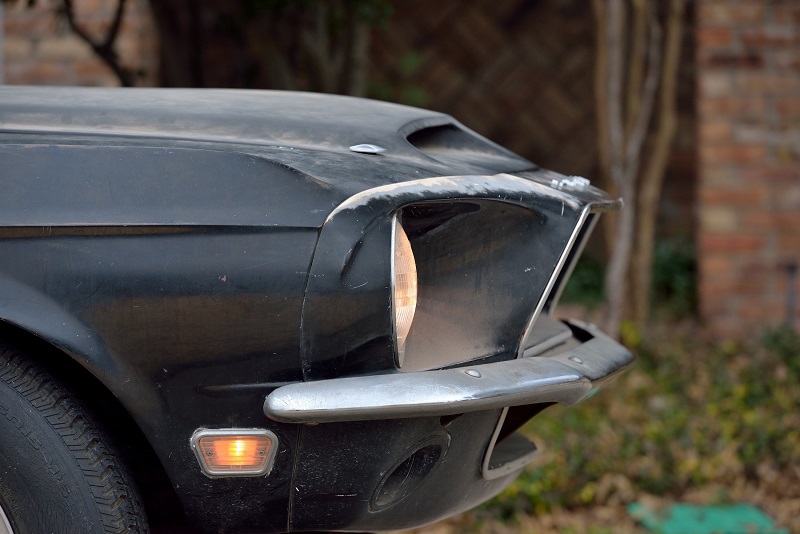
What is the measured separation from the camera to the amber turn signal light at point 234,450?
5.34 feet

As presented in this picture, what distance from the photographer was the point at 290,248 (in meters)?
1.60

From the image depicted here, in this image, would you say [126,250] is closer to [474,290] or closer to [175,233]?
[175,233]

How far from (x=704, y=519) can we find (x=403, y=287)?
206cm

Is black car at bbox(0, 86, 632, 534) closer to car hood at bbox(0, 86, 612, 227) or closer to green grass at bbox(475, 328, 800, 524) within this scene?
car hood at bbox(0, 86, 612, 227)

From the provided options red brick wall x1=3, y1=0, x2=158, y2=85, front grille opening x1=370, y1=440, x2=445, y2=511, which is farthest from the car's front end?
red brick wall x1=3, y1=0, x2=158, y2=85

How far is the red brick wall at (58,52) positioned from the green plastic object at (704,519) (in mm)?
3188

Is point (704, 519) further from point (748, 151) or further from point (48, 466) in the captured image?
point (748, 151)

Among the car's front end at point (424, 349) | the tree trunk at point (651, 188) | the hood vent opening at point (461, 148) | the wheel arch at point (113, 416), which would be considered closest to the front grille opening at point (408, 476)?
the car's front end at point (424, 349)

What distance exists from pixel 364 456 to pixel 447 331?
0.94ft

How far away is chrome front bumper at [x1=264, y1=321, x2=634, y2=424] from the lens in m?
1.56

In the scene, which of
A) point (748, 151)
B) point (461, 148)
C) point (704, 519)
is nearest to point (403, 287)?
point (461, 148)

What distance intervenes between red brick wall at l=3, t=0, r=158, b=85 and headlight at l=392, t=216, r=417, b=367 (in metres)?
3.50

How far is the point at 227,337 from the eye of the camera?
5.25 ft

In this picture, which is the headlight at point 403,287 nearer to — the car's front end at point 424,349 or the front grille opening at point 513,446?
the car's front end at point 424,349
